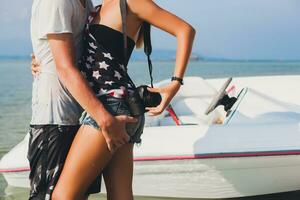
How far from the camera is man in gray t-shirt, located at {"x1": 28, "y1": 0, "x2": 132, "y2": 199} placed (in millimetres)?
1635

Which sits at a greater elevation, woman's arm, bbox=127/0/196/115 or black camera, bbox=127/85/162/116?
woman's arm, bbox=127/0/196/115

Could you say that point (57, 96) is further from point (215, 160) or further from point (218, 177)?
point (218, 177)

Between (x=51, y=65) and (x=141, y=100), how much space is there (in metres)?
0.33

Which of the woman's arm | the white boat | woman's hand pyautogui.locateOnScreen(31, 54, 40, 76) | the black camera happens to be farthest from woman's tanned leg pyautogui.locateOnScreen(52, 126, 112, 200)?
the white boat

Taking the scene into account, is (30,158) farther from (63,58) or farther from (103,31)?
(103,31)

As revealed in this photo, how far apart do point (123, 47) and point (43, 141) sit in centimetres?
43

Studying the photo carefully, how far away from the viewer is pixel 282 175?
3266 mm

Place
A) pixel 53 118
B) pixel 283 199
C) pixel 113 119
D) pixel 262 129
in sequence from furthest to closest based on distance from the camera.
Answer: pixel 283 199, pixel 262 129, pixel 53 118, pixel 113 119

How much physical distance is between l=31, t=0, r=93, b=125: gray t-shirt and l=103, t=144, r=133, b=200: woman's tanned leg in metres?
0.20

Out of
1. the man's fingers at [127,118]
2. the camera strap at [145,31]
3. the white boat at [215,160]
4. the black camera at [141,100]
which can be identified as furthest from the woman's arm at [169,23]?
the white boat at [215,160]

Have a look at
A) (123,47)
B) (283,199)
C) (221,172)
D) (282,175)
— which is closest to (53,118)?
(123,47)

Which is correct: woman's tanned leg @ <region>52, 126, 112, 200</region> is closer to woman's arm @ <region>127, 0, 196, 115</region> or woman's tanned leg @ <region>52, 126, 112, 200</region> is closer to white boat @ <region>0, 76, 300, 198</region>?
woman's arm @ <region>127, 0, 196, 115</region>

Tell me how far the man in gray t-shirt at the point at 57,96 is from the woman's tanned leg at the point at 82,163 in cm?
4

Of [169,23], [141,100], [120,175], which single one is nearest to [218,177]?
[120,175]
